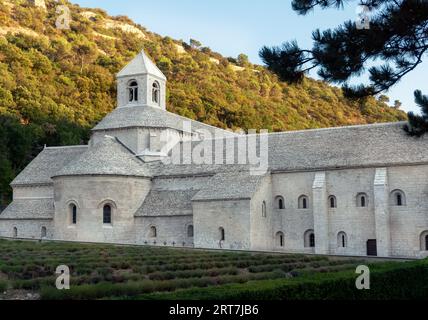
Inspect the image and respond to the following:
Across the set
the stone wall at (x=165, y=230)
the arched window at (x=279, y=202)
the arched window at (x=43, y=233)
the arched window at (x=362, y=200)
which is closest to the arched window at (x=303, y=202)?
the arched window at (x=279, y=202)

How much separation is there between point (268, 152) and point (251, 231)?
6646 mm

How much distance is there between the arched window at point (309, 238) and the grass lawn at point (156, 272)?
9.05 meters

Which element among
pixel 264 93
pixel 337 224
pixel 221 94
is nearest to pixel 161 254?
pixel 337 224

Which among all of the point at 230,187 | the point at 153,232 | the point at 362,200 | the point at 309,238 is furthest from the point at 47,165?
the point at 362,200

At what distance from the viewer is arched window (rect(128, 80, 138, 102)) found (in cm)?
5068

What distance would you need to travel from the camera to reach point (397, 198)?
123 ft

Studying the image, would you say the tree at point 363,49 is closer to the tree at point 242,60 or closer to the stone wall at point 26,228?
the stone wall at point 26,228

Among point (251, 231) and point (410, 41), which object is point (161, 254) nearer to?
point (251, 231)

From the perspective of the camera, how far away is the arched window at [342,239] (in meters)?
38.6

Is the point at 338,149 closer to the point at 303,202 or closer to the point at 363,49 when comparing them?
the point at 303,202

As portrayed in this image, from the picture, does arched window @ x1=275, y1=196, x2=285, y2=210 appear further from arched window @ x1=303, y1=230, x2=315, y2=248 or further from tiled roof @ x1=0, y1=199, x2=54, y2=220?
tiled roof @ x1=0, y1=199, x2=54, y2=220

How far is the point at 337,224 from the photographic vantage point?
1532 inches

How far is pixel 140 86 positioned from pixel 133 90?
1008 millimetres
